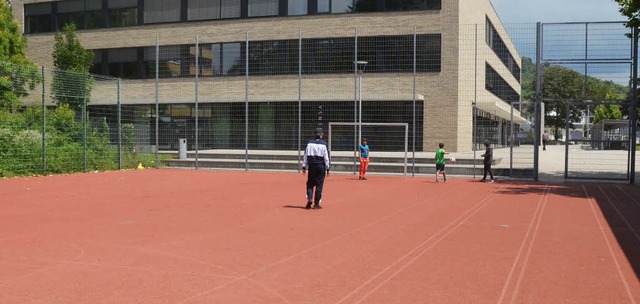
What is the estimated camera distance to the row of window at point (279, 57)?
30891 mm

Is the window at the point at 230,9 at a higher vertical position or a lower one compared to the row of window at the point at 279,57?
higher

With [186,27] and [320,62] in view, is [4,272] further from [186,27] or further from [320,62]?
[186,27]

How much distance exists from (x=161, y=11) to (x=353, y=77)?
13867 millimetres

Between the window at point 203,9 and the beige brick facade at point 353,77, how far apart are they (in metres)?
0.45

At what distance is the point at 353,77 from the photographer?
31.8 metres

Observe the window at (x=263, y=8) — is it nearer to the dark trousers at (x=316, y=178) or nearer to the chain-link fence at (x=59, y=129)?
the chain-link fence at (x=59, y=129)

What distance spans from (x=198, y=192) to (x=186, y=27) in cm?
2251

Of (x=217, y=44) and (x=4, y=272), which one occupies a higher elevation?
(x=217, y=44)

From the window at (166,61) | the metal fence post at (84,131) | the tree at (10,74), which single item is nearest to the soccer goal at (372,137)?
the metal fence post at (84,131)

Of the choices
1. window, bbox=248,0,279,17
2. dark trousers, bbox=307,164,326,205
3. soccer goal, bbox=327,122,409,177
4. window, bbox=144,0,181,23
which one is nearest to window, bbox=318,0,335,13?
window, bbox=248,0,279,17

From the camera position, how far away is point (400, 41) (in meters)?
30.3

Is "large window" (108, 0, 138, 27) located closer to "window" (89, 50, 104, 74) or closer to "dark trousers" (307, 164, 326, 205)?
"window" (89, 50, 104, 74)

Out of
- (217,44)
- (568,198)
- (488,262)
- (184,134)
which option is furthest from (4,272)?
(217,44)

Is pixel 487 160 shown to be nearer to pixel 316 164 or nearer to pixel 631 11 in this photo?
pixel 631 11
